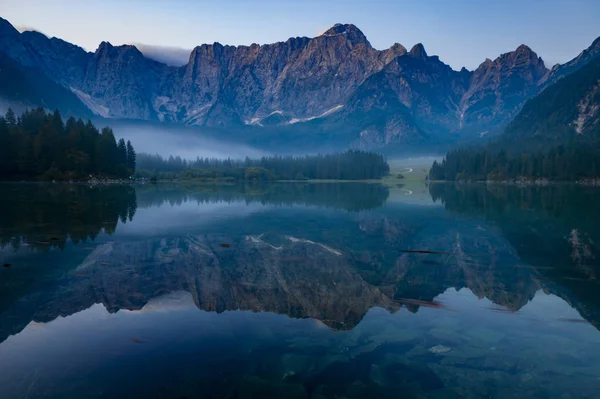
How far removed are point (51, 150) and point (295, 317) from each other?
602 ft

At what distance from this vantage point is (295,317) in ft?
60.8

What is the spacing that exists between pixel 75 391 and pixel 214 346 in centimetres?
465

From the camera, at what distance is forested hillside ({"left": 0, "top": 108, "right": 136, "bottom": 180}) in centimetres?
16325

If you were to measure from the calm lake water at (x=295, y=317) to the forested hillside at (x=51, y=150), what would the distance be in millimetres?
150719

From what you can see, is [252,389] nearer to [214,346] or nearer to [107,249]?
[214,346]

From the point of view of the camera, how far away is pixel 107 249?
32.6 metres

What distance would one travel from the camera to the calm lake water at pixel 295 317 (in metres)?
12.6

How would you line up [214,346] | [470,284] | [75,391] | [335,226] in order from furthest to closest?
[335,226] < [470,284] < [214,346] < [75,391]

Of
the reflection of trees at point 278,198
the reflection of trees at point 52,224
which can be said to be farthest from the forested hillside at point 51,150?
the reflection of trees at point 52,224

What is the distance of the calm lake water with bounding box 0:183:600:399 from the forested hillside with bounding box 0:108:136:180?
494ft

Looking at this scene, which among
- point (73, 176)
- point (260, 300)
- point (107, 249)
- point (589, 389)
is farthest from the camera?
point (73, 176)

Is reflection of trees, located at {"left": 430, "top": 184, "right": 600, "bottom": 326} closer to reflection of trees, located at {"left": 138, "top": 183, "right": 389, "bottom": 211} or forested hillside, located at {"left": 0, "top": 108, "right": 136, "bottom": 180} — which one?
reflection of trees, located at {"left": 138, "top": 183, "right": 389, "bottom": 211}

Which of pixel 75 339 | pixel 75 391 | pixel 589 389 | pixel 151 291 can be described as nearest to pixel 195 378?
pixel 75 391

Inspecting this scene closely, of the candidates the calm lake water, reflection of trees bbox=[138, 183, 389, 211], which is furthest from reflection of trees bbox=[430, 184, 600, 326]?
reflection of trees bbox=[138, 183, 389, 211]
